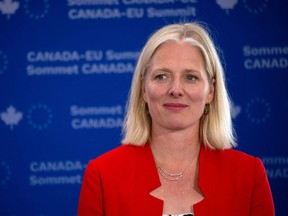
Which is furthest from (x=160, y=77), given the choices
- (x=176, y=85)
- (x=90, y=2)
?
(x=90, y=2)

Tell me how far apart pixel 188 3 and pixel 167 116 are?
1812 millimetres

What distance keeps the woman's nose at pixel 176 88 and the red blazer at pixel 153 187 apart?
10.8 inches

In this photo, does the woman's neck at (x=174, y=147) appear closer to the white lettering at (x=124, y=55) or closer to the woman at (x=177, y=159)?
the woman at (x=177, y=159)

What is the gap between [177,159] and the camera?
1844 millimetres

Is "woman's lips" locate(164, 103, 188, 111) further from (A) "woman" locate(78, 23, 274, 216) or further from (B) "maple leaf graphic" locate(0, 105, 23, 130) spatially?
(B) "maple leaf graphic" locate(0, 105, 23, 130)

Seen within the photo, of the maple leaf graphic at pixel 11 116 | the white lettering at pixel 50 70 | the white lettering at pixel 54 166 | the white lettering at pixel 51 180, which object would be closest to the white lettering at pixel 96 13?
the white lettering at pixel 50 70

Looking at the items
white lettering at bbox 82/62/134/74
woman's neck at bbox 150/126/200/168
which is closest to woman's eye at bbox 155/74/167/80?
woman's neck at bbox 150/126/200/168

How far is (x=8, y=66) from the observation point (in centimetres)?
344

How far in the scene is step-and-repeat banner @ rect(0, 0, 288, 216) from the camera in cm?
342

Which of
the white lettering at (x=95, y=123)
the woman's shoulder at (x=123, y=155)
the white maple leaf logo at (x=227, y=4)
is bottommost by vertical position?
the woman's shoulder at (x=123, y=155)

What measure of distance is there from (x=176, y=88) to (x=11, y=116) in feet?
6.71

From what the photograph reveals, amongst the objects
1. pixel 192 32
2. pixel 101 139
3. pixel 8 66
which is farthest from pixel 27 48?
pixel 192 32

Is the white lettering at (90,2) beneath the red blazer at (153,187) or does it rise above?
above

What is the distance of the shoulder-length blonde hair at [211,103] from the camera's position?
1.81 meters
